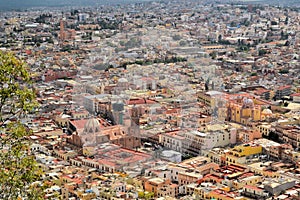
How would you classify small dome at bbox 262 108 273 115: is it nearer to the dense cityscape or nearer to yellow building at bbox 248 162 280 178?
the dense cityscape

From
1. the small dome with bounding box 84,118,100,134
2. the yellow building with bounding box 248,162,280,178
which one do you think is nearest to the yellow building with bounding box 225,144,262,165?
the yellow building with bounding box 248,162,280,178

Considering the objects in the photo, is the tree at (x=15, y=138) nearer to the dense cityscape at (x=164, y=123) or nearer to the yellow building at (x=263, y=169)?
the dense cityscape at (x=164, y=123)

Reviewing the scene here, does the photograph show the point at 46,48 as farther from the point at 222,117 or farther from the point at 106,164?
the point at 106,164

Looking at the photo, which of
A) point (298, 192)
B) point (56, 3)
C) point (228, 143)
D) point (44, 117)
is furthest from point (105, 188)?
point (56, 3)

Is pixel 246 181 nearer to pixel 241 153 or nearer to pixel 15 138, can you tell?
pixel 241 153

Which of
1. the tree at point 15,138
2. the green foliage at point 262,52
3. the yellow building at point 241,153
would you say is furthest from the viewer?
the green foliage at point 262,52

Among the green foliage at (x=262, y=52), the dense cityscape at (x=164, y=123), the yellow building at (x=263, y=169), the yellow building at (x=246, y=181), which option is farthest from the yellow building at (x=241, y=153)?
the green foliage at (x=262, y=52)

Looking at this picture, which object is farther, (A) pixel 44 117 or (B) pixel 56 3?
(B) pixel 56 3
